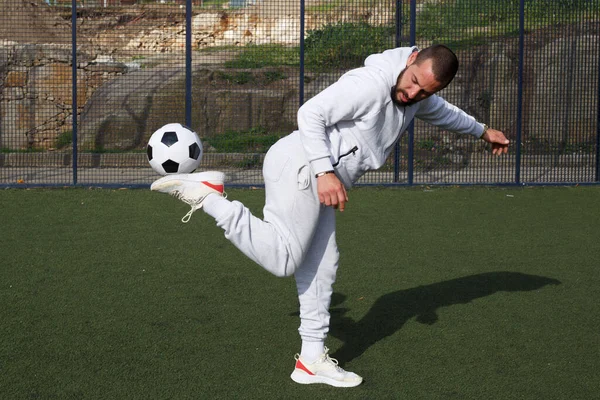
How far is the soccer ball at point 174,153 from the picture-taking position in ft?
15.3

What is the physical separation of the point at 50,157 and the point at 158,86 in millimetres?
1867

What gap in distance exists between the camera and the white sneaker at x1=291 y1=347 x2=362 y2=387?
4184 mm

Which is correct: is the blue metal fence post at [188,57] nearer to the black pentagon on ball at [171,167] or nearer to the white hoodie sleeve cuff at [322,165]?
the black pentagon on ball at [171,167]

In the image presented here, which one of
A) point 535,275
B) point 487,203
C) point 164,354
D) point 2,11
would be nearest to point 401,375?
point 164,354

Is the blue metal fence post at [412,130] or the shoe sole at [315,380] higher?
the blue metal fence post at [412,130]

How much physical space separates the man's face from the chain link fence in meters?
7.77

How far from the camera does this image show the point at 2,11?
12.1m

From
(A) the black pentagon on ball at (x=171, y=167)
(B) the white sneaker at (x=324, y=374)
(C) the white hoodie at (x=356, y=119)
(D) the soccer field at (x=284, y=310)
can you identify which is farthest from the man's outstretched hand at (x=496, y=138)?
(A) the black pentagon on ball at (x=171, y=167)

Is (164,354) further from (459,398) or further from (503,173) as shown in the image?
(503,173)

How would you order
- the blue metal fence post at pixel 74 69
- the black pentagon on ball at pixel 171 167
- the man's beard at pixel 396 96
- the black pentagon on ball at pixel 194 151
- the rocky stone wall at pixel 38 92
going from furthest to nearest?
the rocky stone wall at pixel 38 92 → the blue metal fence post at pixel 74 69 → the black pentagon on ball at pixel 194 151 → the black pentagon on ball at pixel 171 167 → the man's beard at pixel 396 96

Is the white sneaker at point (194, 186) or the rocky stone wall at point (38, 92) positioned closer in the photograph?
the white sneaker at point (194, 186)

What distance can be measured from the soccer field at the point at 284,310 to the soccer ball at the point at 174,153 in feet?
3.35

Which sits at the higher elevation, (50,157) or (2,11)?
(2,11)

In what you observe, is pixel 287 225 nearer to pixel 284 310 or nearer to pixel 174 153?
pixel 174 153
